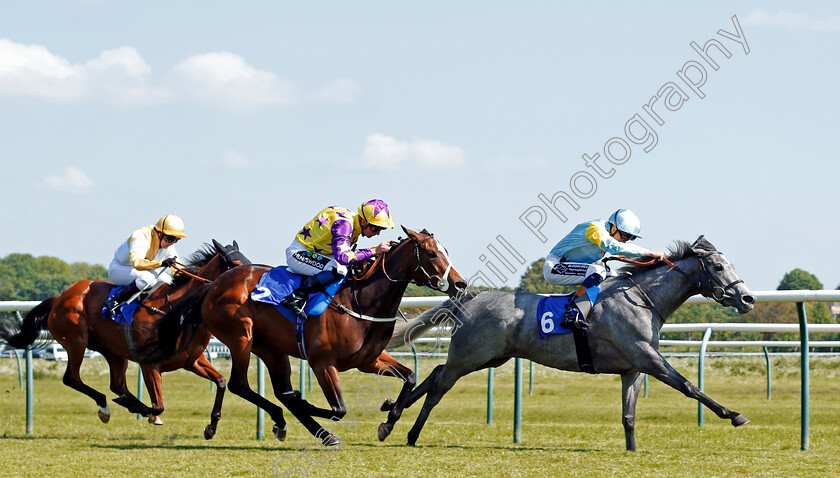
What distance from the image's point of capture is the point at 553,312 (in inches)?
272

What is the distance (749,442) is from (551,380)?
474 inches

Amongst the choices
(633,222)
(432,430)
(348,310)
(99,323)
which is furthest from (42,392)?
(633,222)

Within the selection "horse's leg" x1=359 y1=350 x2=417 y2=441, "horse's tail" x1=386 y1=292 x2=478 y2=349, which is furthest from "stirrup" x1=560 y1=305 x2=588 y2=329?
"horse's leg" x1=359 y1=350 x2=417 y2=441

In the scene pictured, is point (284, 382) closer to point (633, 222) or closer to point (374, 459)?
point (374, 459)

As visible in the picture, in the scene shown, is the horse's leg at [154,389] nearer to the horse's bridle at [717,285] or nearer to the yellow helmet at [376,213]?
the yellow helmet at [376,213]

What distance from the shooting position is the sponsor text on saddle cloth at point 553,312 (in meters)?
6.89

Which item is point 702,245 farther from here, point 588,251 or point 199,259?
point 199,259

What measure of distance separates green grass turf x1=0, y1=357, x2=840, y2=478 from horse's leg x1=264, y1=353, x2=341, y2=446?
0.17 meters

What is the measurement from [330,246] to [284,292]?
19.6 inches

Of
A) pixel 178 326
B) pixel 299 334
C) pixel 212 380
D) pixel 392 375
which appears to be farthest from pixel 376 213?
pixel 212 380

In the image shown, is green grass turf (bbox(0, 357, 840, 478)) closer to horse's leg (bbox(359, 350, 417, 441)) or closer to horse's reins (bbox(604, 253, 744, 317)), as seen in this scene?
horse's leg (bbox(359, 350, 417, 441))

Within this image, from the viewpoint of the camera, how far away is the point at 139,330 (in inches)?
319

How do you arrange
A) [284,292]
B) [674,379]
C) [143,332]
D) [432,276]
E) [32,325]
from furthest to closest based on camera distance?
[32,325], [143,332], [284,292], [432,276], [674,379]

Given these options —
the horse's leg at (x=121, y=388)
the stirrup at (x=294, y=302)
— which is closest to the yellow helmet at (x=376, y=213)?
the stirrup at (x=294, y=302)
